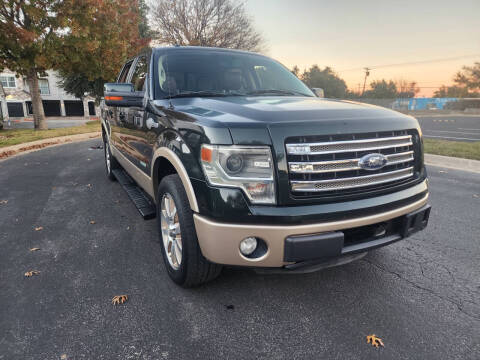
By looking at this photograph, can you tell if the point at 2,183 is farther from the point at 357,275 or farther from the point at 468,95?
the point at 468,95

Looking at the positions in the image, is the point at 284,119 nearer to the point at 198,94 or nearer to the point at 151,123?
the point at 198,94

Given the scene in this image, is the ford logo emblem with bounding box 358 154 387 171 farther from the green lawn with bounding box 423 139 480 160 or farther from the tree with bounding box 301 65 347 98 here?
the tree with bounding box 301 65 347 98

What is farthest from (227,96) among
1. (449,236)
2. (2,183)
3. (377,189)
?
(2,183)

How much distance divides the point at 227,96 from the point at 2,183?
5.23 metres

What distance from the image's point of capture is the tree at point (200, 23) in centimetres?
2895

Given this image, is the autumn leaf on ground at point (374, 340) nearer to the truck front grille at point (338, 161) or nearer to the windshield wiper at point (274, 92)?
the truck front grille at point (338, 161)

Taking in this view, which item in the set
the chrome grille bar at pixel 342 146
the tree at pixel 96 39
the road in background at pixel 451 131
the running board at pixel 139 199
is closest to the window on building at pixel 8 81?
the tree at pixel 96 39

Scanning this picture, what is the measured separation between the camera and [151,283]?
271cm

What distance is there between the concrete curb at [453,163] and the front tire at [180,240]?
7254mm

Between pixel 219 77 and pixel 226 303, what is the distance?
7.33ft

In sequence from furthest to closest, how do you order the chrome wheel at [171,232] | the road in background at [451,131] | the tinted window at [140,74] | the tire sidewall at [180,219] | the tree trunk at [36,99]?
the tree trunk at [36,99] → the road in background at [451,131] → the tinted window at [140,74] → the chrome wheel at [171,232] → the tire sidewall at [180,219]

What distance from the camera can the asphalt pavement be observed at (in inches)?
79.4

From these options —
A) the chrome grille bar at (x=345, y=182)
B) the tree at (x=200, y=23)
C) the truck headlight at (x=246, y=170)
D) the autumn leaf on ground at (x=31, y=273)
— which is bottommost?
the autumn leaf on ground at (x=31, y=273)

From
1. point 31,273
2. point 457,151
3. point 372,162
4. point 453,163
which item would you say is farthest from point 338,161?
point 457,151
